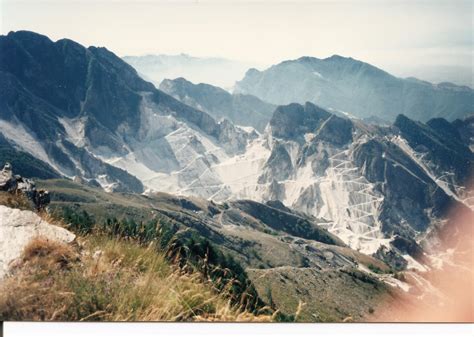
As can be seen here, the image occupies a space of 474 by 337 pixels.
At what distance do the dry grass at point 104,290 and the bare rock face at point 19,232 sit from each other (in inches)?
19.5

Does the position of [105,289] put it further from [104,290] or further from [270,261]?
[270,261]

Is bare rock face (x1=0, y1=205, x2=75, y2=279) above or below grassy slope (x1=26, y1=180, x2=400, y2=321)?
above

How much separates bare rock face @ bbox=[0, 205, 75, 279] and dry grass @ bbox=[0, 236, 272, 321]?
A: 1.63 feet

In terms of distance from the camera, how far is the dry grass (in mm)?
8406

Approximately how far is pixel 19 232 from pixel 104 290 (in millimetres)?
3329

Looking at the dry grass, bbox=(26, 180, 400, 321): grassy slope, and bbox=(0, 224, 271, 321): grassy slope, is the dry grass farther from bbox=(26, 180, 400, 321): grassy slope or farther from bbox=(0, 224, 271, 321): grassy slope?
bbox=(26, 180, 400, 321): grassy slope

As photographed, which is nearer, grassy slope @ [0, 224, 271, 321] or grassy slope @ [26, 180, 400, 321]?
grassy slope @ [0, 224, 271, 321]

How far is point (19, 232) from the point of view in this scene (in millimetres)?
10500

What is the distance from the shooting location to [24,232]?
10445 millimetres

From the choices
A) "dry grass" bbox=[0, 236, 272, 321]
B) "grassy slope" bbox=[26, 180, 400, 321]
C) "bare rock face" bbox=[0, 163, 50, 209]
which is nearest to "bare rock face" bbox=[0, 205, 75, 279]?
"dry grass" bbox=[0, 236, 272, 321]

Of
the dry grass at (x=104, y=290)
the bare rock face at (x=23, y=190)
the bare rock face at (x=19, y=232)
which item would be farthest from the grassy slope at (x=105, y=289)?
the bare rock face at (x=23, y=190)

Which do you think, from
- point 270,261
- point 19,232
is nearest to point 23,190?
point 19,232

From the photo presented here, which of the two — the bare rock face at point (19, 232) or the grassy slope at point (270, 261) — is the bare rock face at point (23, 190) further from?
the bare rock face at point (19, 232)
